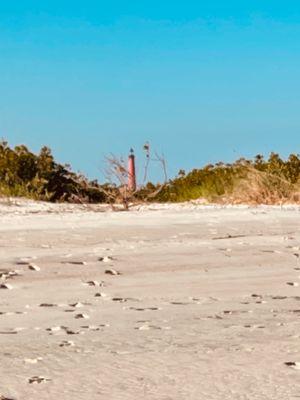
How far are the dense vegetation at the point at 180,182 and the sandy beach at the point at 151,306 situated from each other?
5.94 m

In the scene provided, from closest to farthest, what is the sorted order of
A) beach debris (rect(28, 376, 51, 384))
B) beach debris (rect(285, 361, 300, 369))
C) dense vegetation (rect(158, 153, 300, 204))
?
beach debris (rect(28, 376, 51, 384))
beach debris (rect(285, 361, 300, 369))
dense vegetation (rect(158, 153, 300, 204))

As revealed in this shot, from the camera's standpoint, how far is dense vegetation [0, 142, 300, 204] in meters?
13.8

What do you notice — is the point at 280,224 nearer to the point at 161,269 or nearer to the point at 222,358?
the point at 161,269

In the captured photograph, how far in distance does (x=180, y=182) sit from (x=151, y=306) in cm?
1539

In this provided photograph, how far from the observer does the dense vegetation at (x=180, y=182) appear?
13812 millimetres

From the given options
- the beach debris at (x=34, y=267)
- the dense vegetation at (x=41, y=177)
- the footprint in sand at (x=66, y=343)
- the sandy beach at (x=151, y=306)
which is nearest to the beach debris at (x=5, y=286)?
the sandy beach at (x=151, y=306)

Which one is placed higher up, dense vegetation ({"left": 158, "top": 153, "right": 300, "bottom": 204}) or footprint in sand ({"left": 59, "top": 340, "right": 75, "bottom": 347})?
dense vegetation ({"left": 158, "top": 153, "right": 300, "bottom": 204})

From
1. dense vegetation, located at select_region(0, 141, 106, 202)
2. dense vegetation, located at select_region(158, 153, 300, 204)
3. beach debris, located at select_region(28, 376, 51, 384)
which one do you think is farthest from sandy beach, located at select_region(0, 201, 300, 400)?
dense vegetation, located at select_region(0, 141, 106, 202)

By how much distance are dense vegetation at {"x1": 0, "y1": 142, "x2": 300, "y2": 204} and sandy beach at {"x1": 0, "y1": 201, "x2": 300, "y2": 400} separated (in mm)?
5943

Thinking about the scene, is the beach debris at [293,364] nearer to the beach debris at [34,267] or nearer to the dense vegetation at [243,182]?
the beach debris at [34,267]

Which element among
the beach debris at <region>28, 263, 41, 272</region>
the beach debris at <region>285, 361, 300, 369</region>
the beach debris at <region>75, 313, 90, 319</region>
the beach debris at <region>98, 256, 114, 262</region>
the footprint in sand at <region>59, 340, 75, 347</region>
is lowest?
the beach debris at <region>285, 361, 300, 369</region>

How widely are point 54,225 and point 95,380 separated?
12.9 feet

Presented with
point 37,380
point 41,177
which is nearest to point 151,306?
point 37,380

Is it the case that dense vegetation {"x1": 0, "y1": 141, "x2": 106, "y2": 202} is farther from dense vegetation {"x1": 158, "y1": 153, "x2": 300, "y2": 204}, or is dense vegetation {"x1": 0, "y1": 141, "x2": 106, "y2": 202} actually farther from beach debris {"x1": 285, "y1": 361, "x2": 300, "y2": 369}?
beach debris {"x1": 285, "y1": 361, "x2": 300, "y2": 369}
